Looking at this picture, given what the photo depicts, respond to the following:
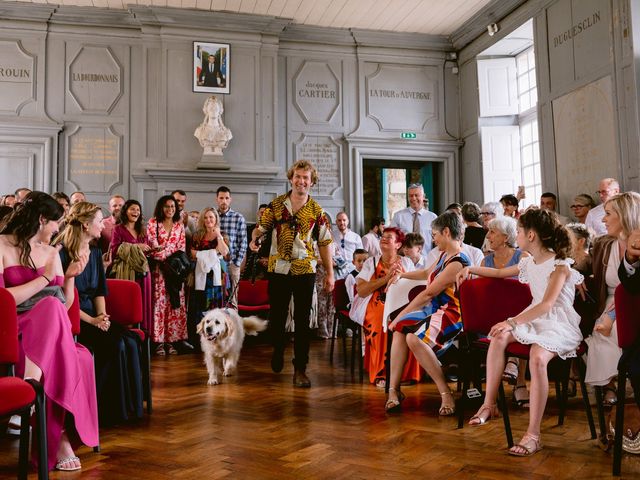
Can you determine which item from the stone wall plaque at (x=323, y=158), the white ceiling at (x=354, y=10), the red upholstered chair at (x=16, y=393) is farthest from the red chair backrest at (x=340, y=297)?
the white ceiling at (x=354, y=10)

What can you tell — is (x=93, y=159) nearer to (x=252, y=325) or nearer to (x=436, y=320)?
(x=252, y=325)

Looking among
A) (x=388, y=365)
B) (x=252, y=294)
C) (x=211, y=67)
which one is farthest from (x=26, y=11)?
(x=388, y=365)

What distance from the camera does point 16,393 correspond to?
75.2 inches

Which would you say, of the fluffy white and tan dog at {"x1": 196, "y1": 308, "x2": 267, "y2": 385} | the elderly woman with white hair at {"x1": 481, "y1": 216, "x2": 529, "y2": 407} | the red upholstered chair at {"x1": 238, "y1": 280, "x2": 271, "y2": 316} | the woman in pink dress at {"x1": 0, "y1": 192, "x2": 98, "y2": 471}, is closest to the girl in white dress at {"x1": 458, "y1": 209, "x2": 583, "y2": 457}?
the elderly woman with white hair at {"x1": 481, "y1": 216, "x2": 529, "y2": 407}

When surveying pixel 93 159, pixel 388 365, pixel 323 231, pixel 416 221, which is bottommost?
pixel 388 365

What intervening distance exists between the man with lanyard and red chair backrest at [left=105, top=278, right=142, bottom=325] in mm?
1042

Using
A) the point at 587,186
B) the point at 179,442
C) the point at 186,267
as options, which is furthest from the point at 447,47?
the point at 179,442

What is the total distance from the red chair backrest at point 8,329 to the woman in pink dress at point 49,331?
0.67 feet

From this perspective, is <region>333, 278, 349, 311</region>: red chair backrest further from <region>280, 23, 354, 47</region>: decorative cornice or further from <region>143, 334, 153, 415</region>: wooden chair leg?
<region>280, 23, 354, 47</region>: decorative cornice

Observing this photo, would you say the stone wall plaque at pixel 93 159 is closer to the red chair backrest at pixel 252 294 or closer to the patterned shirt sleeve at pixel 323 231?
the red chair backrest at pixel 252 294

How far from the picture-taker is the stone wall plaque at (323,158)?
8781 millimetres

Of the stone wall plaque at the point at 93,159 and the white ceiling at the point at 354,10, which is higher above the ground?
the white ceiling at the point at 354,10

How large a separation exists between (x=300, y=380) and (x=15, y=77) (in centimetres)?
627

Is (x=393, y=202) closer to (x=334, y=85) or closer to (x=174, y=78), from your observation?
(x=334, y=85)
